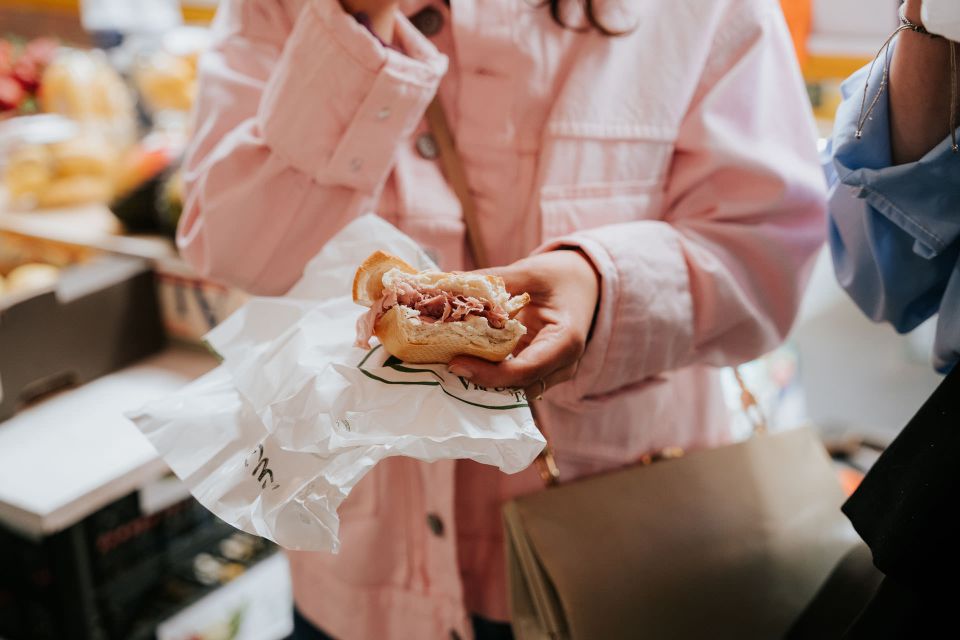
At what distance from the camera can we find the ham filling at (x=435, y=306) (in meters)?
0.68

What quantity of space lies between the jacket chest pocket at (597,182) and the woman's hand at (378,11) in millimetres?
215

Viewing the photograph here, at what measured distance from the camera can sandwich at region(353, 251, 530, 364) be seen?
69cm

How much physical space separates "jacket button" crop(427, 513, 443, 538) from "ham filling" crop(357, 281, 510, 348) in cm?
30

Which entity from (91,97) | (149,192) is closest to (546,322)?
(149,192)

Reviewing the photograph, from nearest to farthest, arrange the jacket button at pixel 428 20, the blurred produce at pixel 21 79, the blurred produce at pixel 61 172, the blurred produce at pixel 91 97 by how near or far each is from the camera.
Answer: the jacket button at pixel 428 20
the blurred produce at pixel 61 172
the blurred produce at pixel 91 97
the blurred produce at pixel 21 79

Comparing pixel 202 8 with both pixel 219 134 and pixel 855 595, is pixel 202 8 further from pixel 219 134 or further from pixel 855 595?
pixel 855 595

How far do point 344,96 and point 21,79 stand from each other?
2.35 meters

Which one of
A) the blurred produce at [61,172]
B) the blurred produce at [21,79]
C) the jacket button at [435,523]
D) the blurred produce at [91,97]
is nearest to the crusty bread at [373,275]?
the jacket button at [435,523]

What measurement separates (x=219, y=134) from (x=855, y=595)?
2.95 ft

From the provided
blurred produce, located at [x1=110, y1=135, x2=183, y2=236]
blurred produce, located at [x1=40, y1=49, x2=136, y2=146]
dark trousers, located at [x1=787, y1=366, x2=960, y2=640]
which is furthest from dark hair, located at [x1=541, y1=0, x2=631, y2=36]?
blurred produce, located at [x1=40, y1=49, x2=136, y2=146]

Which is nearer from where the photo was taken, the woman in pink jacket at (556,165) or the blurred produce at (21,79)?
the woman in pink jacket at (556,165)

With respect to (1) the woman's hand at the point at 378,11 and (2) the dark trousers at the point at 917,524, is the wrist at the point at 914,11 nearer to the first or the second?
(2) the dark trousers at the point at 917,524

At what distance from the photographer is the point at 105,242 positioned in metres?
1.84

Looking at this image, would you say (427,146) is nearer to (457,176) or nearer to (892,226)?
(457,176)
